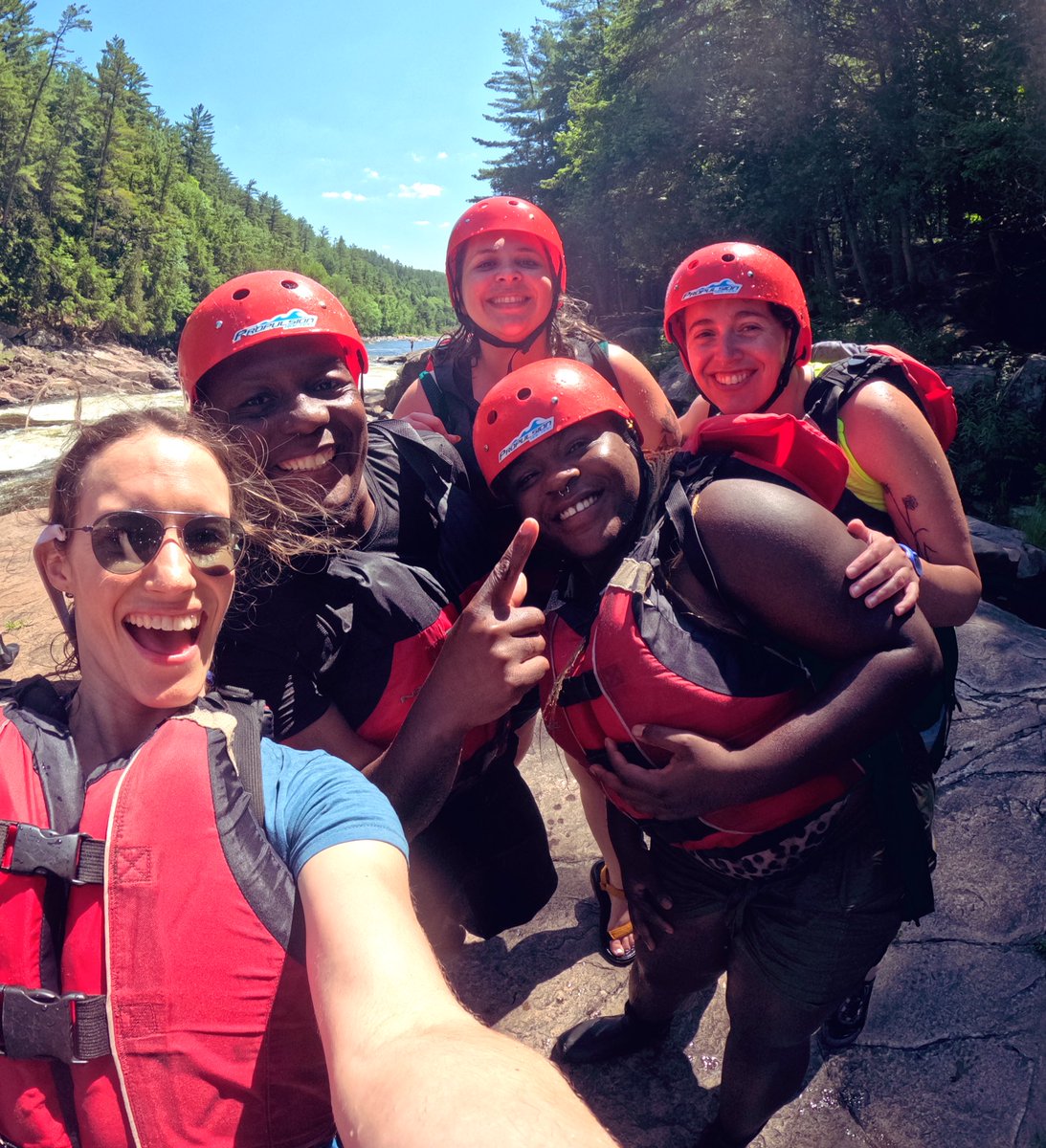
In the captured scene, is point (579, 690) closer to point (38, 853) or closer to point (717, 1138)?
point (38, 853)

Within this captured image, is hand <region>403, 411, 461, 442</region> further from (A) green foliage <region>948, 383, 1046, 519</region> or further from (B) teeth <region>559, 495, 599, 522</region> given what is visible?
(A) green foliage <region>948, 383, 1046, 519</region>

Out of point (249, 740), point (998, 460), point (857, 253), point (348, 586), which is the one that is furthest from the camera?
point (857, 253)

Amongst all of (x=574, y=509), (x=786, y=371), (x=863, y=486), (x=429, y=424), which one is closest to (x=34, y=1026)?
(x=574, y=509)

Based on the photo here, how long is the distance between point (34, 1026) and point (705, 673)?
4.79ft

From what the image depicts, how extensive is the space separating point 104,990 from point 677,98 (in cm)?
2551

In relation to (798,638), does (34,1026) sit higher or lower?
lower

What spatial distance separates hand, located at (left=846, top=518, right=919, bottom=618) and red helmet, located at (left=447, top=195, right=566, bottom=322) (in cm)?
223

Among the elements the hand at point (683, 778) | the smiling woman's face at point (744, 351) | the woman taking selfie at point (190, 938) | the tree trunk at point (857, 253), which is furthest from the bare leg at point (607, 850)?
the tree trunk at point (857, 253)

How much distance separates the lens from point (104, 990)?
1322 mm

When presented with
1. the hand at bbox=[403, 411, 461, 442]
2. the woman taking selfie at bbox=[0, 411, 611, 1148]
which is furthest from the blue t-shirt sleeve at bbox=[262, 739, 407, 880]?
the hand at bbox=[403, 411, 461, 442]

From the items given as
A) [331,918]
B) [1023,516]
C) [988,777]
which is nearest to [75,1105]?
[331,918]

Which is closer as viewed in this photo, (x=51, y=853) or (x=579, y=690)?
(x=51, y=853)

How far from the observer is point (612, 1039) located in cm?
271

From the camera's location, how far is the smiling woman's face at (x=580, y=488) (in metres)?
2.15
